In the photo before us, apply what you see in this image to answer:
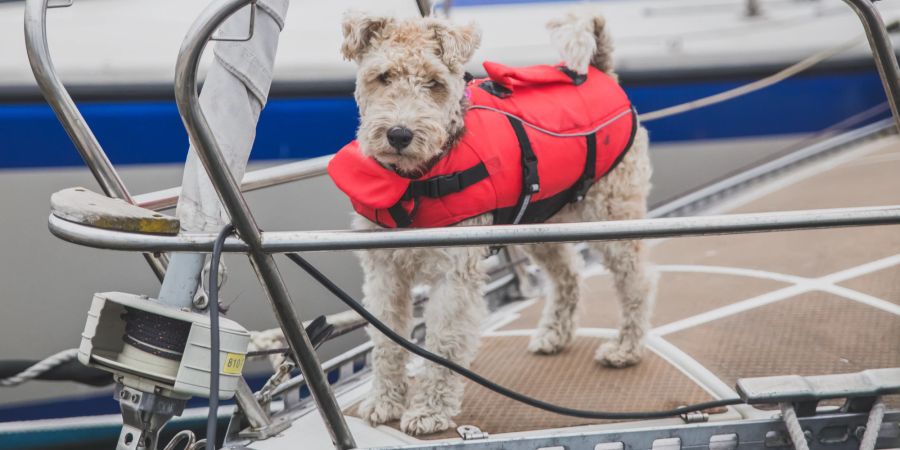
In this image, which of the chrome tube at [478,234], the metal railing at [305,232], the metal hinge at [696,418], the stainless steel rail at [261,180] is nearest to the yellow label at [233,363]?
the metal railing at [305,232]

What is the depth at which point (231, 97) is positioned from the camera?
6.33 ft

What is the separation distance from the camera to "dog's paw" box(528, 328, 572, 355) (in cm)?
287

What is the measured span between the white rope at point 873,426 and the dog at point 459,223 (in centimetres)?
80

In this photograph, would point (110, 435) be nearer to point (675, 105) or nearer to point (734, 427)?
point (734, 427)

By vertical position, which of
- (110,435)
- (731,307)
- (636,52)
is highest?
(636,52)

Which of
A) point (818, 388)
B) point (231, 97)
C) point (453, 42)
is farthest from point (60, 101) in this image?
point (818, 388)

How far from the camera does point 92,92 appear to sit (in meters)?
3.93

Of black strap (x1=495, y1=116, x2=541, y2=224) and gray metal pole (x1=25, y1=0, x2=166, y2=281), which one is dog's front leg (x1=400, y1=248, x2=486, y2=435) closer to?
black strap (x1=495, y1=116, x2=541, y2=224)

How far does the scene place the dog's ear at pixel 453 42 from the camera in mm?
2332

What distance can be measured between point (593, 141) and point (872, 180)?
2358 millimetres

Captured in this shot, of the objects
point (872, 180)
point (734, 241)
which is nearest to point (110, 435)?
point (734, 241)

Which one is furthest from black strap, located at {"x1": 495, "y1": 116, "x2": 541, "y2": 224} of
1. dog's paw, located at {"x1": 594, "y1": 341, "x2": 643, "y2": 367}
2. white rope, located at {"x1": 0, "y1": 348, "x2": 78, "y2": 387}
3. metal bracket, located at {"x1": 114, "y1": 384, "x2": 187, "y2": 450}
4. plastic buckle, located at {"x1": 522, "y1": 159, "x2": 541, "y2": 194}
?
white rope, located at {"x1": 0, "y1": 348, "x2": 78, "y2": 387}

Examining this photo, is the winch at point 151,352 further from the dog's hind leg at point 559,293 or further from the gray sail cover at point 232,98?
the dog's hind leg at point 559,293

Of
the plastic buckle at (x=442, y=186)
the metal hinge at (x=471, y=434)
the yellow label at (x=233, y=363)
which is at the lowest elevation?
the metal hinge at (x=471, y=434)
